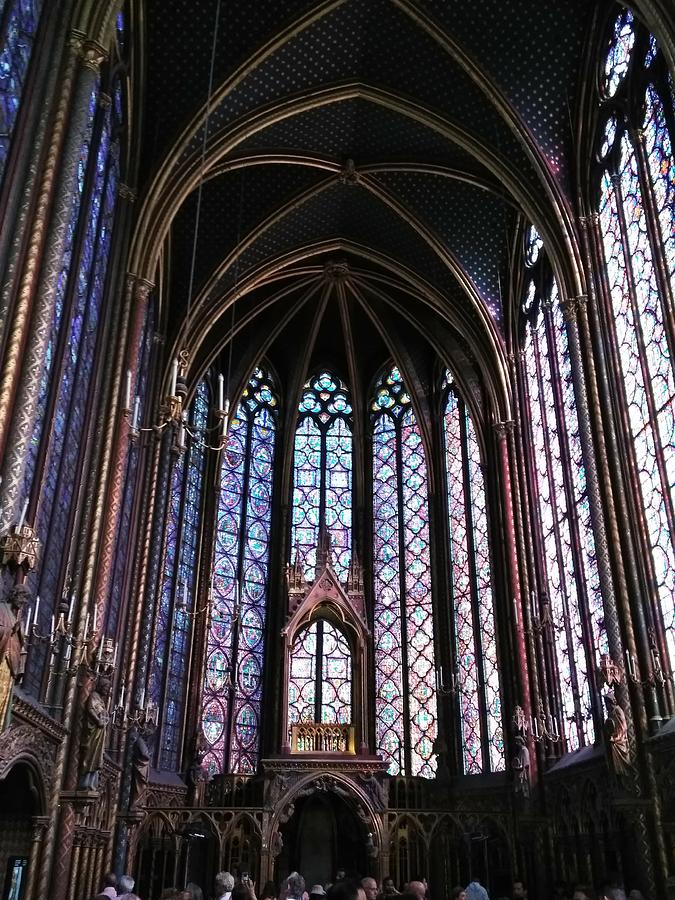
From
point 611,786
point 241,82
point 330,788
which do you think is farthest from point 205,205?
point 611,786

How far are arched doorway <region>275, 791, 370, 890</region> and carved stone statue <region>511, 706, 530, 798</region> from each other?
423 cm

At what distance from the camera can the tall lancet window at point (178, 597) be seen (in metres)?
19.2

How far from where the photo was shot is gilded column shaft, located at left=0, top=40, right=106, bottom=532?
8.49m

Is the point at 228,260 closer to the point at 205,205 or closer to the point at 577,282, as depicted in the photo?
the point at 205,205

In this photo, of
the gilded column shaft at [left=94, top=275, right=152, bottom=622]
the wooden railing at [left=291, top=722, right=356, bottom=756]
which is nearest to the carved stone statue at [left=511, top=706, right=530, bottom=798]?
the wooden railing at [left=291, top=722, right=356, bottom=756]

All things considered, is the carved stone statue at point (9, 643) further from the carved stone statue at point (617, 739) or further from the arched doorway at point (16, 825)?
the carved stone statue at point (617, 739)

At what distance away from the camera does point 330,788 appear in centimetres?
1794

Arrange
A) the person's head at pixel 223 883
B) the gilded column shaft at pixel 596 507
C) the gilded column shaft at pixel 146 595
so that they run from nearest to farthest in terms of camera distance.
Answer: the person's head at pixel 223 883 < the gilded column shaft at pixel 596 507 < the gilded column shaft at pixel 146 595

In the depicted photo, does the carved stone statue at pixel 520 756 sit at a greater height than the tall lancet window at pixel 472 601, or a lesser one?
lesser

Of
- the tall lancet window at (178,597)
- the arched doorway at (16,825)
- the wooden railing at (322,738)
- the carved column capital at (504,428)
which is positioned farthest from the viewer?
the carved column capital at (504,428)

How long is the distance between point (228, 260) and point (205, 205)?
134 cm

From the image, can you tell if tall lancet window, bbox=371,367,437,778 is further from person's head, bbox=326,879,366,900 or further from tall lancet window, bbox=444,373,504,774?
person's head, bbox=326,879,366,900

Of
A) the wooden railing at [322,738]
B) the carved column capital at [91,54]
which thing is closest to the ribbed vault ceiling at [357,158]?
the carved column capital at [91,54]

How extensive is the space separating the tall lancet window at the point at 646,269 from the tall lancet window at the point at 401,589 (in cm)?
976
